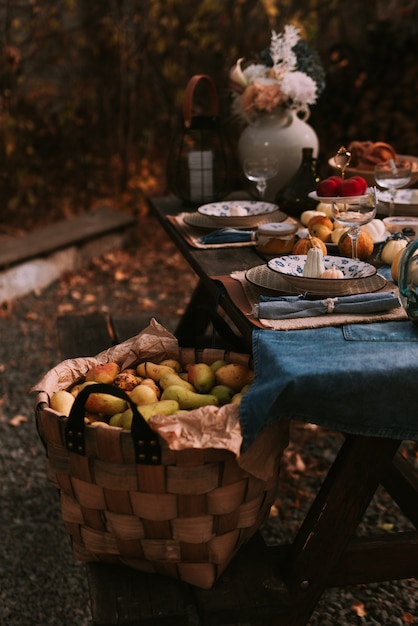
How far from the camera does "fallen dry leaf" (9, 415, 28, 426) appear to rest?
11.3 ft

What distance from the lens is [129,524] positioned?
1.65 meters

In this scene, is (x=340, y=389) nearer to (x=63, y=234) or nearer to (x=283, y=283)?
(x=283, y=283)

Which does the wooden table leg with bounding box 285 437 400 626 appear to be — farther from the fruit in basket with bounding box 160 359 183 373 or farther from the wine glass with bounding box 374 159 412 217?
the wine glass with bounding box 374 159 412 217

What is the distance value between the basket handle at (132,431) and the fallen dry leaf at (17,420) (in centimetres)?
192

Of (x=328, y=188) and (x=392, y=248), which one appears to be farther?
(x=328, y=188)

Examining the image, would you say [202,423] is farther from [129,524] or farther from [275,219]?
[275,219]

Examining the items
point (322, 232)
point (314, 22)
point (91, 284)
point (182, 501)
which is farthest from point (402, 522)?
point (314, 22)

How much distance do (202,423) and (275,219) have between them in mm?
1245

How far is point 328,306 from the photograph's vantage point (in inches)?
69.1

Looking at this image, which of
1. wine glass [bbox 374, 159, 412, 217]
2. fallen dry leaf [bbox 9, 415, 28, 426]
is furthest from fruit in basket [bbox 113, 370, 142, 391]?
fallen dry leaf [bbox 9, 415, 28, 426]

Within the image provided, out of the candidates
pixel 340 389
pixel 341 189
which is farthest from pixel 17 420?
pixel 340 389

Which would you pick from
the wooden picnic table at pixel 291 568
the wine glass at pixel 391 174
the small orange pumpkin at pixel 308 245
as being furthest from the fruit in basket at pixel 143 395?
the wine glass at pixel 391 174

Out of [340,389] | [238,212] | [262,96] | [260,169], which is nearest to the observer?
[340,389]

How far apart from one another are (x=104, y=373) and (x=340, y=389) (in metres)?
0.65
